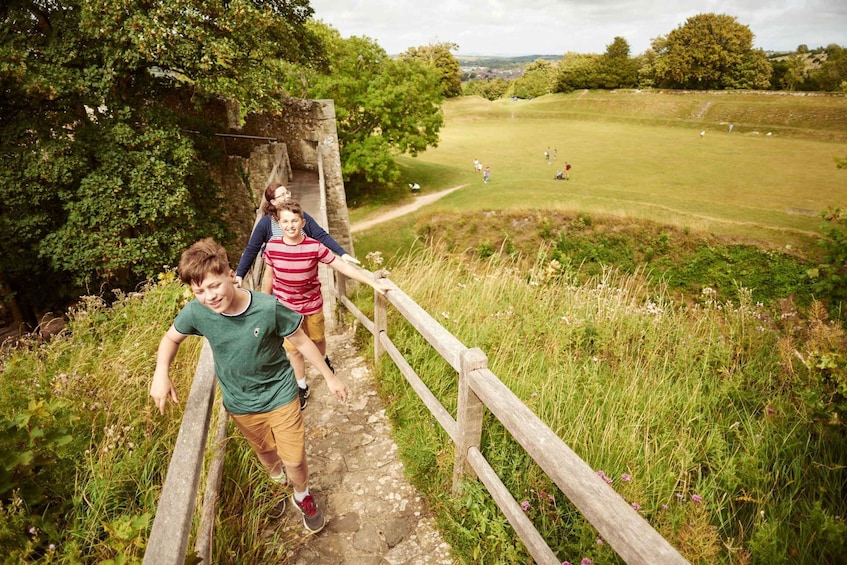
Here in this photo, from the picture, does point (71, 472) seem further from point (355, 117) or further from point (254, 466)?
point (355, 117)

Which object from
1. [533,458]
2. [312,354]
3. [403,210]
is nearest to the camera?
[533,458]

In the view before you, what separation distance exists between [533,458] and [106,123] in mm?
12823

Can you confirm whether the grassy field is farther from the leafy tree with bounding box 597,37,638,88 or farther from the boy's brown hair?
the boy's brown hair

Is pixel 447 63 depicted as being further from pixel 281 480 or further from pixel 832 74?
pixel 281 480

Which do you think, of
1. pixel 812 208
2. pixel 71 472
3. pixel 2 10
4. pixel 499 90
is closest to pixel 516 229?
pixel 812 208

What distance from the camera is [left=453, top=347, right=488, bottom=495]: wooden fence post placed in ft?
7.79

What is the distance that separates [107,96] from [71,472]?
11368 millimetres

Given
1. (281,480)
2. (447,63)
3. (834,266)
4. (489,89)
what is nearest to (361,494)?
(281,480)

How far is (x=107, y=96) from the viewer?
416 inches

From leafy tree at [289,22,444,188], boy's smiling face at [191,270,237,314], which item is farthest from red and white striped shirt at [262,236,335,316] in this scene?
leafy tree at [289,22,444,188]

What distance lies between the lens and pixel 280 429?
2.57 meters

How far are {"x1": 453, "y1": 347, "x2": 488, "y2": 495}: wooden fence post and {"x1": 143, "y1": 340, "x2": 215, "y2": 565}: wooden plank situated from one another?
1.30m

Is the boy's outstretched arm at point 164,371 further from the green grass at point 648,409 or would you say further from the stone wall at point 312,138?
the stone wall at point 312,138

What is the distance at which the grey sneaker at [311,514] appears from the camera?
2.64m
